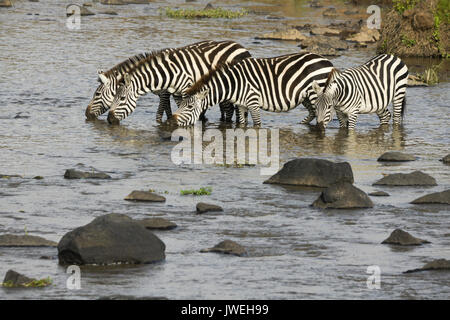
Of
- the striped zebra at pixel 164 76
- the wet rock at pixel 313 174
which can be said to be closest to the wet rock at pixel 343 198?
the wet rock at pixel 313 174

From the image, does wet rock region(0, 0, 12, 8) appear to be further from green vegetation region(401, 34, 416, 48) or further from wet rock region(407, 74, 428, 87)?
wet rock region(407, 74, 428, 87)

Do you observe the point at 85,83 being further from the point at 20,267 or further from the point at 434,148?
the point at 20,267

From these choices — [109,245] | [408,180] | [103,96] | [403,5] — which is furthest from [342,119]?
[403,5]

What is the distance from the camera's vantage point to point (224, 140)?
60.0 feet

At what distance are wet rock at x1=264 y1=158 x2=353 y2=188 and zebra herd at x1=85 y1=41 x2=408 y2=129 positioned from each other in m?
4.23

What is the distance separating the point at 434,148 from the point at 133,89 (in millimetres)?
5653

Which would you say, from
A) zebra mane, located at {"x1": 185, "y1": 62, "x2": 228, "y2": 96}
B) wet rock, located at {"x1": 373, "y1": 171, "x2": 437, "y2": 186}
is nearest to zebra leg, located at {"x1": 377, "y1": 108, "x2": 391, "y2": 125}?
zebra mane, located at {"x1": 185, "y1": 62, "x2": 228, "y2": 96}

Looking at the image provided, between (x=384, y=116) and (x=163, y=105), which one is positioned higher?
(x=163, y=105)

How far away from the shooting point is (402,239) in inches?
460

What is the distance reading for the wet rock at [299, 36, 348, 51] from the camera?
31255 mm

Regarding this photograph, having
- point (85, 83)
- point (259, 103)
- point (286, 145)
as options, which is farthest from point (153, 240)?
point (85, 83)

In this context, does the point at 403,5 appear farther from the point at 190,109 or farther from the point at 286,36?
the point at 190,109

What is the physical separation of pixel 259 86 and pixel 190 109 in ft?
4.42

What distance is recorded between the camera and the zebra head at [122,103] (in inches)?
774
